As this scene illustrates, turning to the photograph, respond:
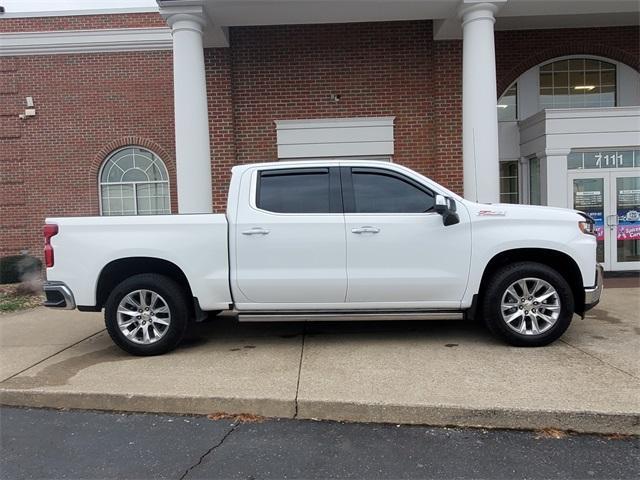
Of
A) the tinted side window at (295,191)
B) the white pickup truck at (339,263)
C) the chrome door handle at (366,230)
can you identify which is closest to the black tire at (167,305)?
the white pickup truck at (339,263)

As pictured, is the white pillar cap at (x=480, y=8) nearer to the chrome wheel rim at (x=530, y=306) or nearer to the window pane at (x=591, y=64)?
the window pane at (x=591, y=64)

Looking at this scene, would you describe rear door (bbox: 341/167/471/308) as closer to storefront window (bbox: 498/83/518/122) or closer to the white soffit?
the white soffit

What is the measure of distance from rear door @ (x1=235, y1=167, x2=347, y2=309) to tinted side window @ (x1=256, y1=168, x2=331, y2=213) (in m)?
0.03

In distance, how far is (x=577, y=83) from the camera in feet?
36.2

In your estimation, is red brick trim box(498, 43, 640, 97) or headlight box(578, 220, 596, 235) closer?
headlight box(578, 220, 596, 235)

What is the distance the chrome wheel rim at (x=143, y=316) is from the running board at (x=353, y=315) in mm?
796

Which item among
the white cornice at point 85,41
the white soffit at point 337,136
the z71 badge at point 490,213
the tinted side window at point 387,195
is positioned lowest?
the z71 badge at point 490,213

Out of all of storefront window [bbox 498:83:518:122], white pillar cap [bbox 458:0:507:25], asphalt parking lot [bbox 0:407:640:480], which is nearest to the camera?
asphalt parking lot [bbox 0:407:640:480]

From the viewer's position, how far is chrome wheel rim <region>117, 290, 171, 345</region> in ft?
17.7

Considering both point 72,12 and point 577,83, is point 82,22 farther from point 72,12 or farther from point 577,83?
point 577,83

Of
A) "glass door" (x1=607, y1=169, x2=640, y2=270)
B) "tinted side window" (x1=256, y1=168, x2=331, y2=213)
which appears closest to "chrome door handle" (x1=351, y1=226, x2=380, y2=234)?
"tinted side window" (x1=256, y1=168, x2=331, y2=213)

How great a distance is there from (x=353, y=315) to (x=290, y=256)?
2.89ft

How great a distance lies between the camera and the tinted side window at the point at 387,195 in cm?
545

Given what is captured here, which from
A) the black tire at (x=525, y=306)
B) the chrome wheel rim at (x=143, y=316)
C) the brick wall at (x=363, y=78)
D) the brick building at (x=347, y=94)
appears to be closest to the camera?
the black tire at (x=525, y=306)
